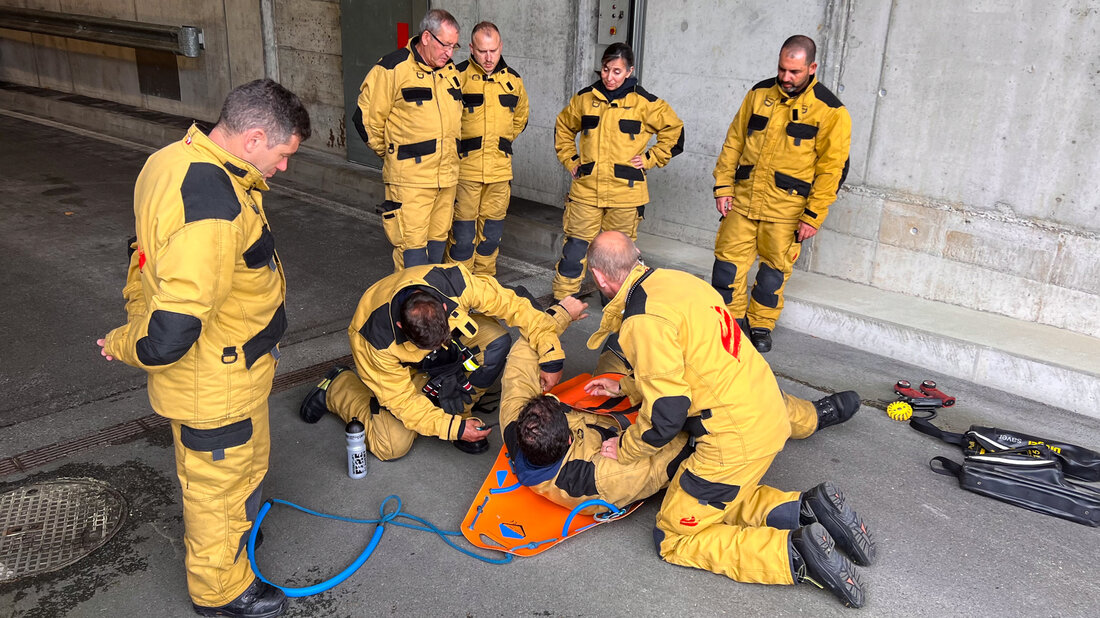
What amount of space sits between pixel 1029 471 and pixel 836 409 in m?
0.91

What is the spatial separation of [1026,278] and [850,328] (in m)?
1.17

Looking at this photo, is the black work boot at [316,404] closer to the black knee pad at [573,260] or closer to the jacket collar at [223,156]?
the jacket collar at [223,156]

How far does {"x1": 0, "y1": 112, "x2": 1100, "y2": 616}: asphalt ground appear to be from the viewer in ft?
10.2

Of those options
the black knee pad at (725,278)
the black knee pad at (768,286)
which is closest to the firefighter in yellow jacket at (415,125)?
the black knee pad at (725,278)

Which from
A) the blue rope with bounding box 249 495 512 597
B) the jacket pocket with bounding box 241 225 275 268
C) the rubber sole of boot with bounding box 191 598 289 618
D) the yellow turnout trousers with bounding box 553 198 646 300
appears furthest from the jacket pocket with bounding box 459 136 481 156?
the rubber sole of boot with bounding box 191 598 289 618

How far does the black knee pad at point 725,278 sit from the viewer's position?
5535 mm

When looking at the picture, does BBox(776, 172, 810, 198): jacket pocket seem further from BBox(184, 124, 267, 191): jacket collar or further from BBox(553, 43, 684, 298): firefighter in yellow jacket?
BBox(184, 124, 267, 191): jacket collar

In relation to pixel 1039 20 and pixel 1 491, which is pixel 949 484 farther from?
pixel 1 491

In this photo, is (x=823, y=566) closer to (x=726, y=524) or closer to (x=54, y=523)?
(x=726, y=524)

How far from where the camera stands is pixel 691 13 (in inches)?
260

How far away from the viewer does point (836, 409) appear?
421 centimetres

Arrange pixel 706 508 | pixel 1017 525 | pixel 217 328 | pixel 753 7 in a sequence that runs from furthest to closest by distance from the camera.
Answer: pixel 753 7 < pixel 1017 525 < pixel 706 508 < pixel 217 328

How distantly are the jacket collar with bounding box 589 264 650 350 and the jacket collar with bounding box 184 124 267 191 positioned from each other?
1.52 m

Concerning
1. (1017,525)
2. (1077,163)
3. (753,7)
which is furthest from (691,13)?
(1017,525)
